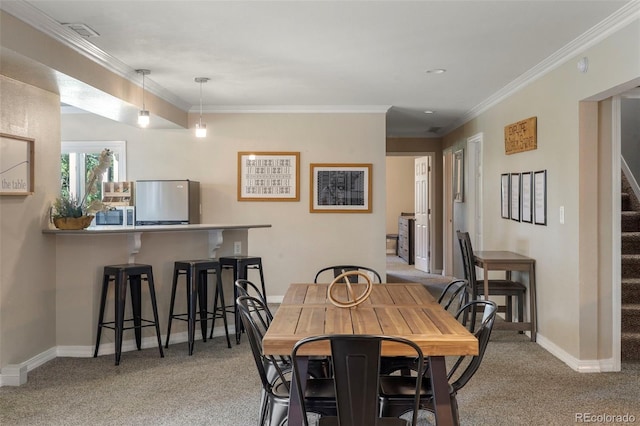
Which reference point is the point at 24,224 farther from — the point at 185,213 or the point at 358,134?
the point at 358,134

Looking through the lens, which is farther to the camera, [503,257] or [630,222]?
[630,222]

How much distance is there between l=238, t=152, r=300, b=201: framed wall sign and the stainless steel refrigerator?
687 mm

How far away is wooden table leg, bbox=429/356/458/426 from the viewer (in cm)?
245

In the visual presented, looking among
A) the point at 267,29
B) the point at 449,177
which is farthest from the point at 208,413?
the point at 449,177

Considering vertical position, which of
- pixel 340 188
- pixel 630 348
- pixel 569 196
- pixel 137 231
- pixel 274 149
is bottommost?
pixel 630 348

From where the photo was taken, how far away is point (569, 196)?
4.53 m

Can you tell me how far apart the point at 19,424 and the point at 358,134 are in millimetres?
4918

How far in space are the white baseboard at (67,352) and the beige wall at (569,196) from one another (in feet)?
9.34

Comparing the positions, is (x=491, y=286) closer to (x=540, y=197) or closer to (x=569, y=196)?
(x=540, y=197)

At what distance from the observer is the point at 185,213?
22.4ft

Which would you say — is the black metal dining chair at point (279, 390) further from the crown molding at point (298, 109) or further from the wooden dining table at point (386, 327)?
the crown molding at point (298, 109)

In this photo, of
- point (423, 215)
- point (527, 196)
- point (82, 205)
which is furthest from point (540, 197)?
point (423, 215)
